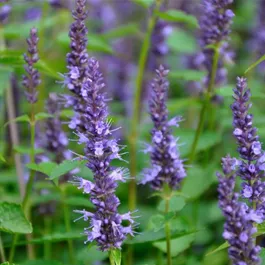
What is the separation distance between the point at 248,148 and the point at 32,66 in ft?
3.59

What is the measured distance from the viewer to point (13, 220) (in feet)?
8.73

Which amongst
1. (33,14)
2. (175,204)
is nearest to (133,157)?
(175,204)

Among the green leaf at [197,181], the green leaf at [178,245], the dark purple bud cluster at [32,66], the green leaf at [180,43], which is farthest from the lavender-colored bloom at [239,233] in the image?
the green leaf at [180,43]

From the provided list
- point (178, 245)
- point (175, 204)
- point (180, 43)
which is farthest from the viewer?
point (180, 43)

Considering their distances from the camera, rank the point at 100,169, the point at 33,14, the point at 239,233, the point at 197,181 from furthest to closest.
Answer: the point at 33,14
the point at 197,181
the point at 100,169
the point at 239,233

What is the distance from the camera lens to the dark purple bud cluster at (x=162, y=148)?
272cm

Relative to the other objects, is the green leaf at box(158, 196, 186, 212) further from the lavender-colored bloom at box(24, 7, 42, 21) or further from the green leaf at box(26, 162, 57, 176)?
the lavender-colored bloom at box(24, 7, 42, 21)

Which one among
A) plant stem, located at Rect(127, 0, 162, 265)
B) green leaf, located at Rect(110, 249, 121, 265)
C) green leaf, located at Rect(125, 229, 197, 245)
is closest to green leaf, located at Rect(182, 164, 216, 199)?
plant stem, located at Rect(127, 0, 162, 265)

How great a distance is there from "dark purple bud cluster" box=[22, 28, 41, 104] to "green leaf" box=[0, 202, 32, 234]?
50cm

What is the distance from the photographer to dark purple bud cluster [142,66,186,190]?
8.93 feet

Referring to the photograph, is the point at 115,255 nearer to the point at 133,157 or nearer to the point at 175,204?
the point at 175,204

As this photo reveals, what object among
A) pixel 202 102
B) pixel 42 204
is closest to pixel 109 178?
pixel 202 102

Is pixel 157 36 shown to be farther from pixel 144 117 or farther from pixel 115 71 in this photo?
pixel 115 71

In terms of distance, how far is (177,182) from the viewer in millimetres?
2811
